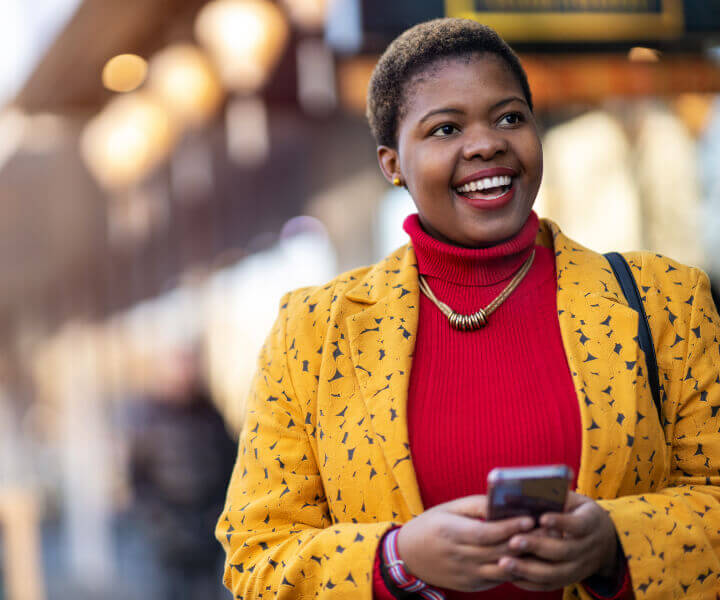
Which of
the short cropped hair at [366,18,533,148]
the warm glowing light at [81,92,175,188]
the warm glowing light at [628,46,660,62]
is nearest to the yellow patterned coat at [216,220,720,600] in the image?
the short cropped hair at [366,18,533,148]

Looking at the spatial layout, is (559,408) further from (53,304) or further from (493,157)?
(53,304)

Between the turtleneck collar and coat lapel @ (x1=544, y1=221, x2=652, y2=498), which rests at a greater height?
the turtleneck collar

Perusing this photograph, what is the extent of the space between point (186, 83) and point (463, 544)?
551 cm

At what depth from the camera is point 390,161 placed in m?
2.04

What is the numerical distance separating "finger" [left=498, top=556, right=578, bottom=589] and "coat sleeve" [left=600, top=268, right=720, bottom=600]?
157mm

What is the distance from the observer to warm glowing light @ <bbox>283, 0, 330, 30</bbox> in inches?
204

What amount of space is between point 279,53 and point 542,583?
4802 millimetres

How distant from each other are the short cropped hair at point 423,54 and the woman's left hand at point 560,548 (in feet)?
3.05

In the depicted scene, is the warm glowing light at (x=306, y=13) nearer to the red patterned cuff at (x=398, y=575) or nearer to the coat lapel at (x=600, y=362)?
the coat lapel at (x=600, y=362)

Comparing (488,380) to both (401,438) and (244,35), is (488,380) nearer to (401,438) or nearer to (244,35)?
(401,438)

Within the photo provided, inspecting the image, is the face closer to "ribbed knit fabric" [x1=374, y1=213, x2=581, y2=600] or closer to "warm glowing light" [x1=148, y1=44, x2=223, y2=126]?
"ribbed knit fabric" [x1=374, y1=213, x2=581, y2=600]

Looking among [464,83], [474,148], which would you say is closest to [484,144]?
[474,148]

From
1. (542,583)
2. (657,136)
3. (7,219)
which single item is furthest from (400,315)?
(7,219)

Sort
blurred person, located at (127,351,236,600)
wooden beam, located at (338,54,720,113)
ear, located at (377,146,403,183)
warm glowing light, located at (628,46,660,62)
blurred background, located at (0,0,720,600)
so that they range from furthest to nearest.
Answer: blurred person, located at (127,351,236,600), blurred background, located at (0,0,720,600), wooden beam, located at (338,54,720,113), warm glowing light, located at (628,46,660,62), ear, located at (377,146,403,183)
